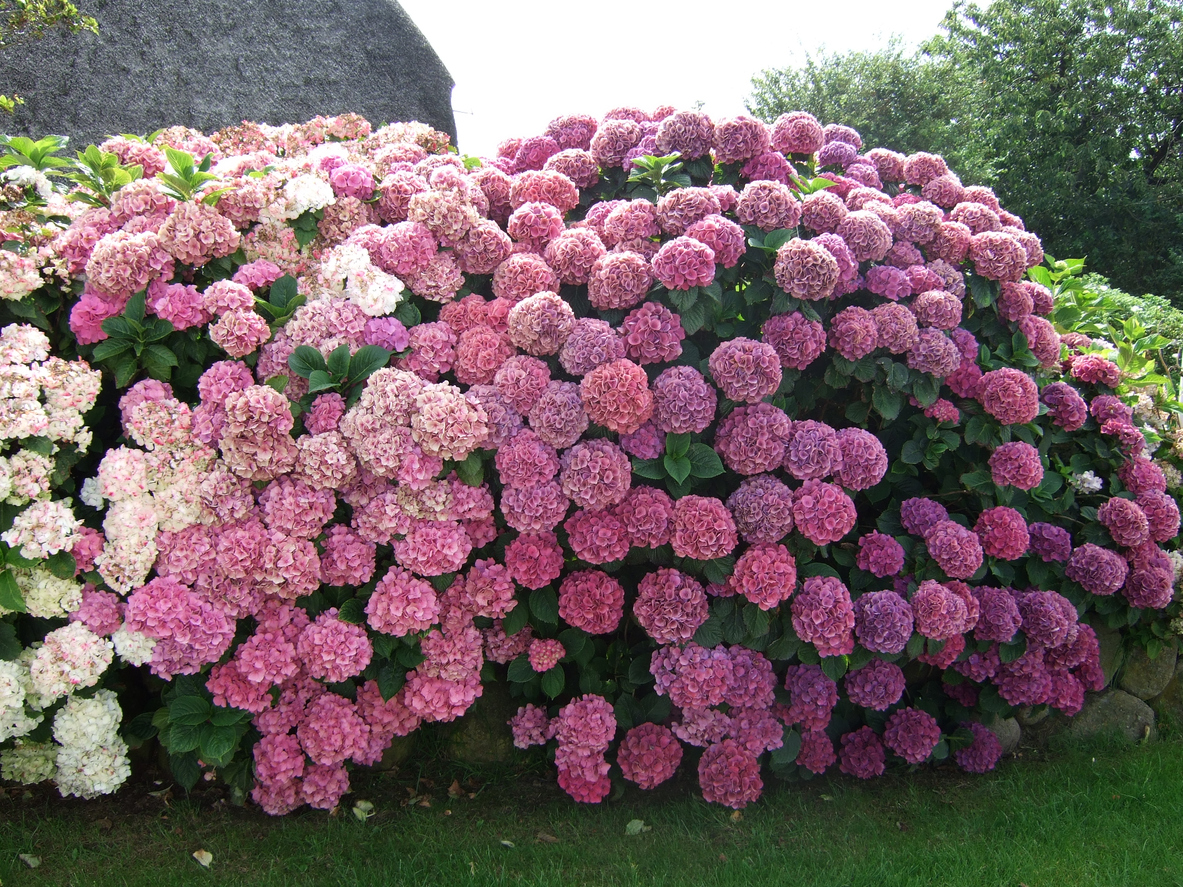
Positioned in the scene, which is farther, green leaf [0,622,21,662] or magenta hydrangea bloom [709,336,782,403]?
magenta hydrangea bloom [709,336,782,403]

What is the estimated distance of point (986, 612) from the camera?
3.16 m

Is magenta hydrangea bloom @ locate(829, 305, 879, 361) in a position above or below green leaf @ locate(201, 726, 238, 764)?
above

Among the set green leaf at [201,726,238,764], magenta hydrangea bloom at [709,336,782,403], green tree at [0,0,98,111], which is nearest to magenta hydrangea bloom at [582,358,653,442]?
magenta hydrangea bloom at [709,336,782,403]

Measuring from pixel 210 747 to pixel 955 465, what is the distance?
301cm

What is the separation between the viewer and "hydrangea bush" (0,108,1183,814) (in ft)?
8.63

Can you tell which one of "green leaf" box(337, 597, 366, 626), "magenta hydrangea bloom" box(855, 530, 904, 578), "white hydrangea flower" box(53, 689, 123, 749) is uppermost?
"magenta hydrangea bloom" box(855, 530, 904, 578)

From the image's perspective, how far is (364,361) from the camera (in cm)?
272

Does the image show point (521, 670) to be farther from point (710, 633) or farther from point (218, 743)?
point (218, 743)

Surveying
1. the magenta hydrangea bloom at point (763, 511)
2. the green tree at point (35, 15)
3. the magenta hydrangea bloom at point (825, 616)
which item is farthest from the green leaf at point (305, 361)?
the green tree at point (35, 15)

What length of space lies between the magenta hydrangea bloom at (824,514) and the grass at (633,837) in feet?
3.54

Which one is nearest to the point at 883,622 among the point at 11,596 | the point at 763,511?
the point at 763,511

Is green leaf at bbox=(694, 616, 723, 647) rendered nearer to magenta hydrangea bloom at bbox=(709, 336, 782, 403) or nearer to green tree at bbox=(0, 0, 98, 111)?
magenta hydrangea bloom at bbox=(709, 336, 782, 403)

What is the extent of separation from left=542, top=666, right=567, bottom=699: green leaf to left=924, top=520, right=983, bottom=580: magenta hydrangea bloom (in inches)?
58.1

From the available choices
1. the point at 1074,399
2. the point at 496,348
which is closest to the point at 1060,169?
the point at 1074,399
